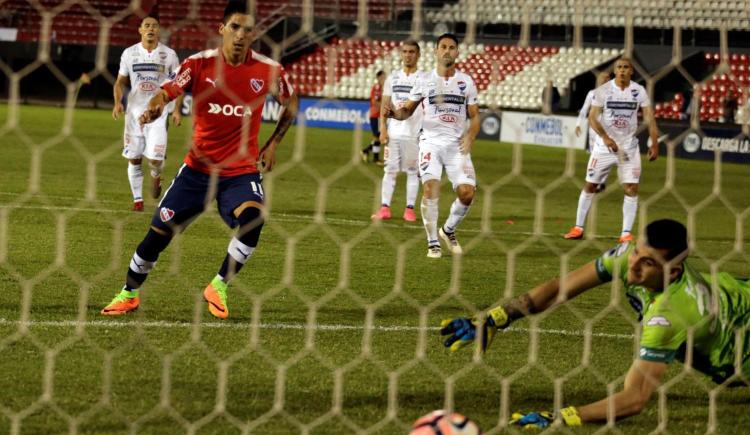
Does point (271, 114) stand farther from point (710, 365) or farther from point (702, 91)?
point (710, 365)

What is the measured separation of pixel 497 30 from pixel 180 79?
22.4 metres

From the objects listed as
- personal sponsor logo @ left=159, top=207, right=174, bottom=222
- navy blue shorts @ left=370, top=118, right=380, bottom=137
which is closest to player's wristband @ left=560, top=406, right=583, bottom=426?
personal sponsor logo @ left=159, top=207, right=174, bottom=222

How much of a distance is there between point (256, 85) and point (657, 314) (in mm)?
3043

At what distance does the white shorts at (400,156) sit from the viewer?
12891 mm

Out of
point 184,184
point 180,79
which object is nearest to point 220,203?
point 184,184

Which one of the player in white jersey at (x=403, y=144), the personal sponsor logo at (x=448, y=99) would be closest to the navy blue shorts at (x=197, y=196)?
the personal sponsor logo at (x=448, y=99)

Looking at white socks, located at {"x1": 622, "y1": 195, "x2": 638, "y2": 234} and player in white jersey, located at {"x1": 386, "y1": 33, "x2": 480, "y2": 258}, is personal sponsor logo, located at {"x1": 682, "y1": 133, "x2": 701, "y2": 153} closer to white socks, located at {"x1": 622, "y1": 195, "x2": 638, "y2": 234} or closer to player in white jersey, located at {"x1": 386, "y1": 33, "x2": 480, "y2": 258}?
white socks, located at {"x1": 622, "y1": 195, "x2": 638, "y2": 234}

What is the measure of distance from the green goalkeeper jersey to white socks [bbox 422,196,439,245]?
494 cm

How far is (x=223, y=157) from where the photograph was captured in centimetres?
674

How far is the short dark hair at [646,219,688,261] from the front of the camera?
4430mm

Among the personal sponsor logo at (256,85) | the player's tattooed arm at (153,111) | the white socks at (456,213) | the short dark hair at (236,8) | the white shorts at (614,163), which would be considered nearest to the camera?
the player's tattooed arm at (153,111)

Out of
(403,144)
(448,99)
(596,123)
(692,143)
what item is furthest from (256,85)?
(692,143)

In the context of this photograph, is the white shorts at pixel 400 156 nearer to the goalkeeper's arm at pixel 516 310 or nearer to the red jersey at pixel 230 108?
the red jersey at pixel 230 108

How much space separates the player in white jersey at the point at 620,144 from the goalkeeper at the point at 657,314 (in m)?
6.79
